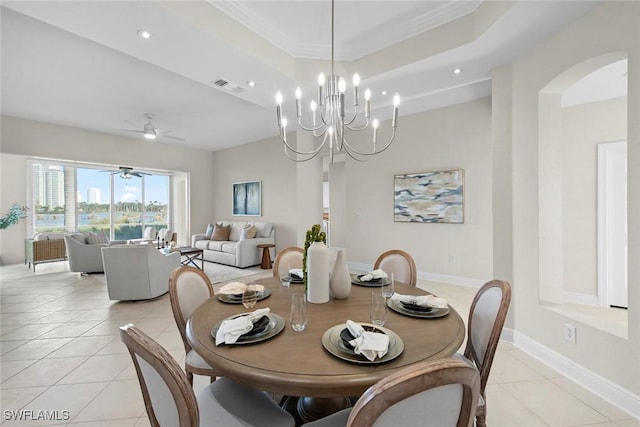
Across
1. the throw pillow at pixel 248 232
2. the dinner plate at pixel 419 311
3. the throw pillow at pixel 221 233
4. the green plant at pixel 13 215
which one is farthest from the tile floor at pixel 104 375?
the green plant at pixel 13 215

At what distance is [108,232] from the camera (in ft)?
23.4

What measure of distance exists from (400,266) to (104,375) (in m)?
2.45

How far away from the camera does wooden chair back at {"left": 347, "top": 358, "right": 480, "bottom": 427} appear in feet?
2.04

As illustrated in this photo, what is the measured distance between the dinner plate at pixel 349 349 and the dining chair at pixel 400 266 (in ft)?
3.77

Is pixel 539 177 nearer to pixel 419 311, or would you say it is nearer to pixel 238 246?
pixel 419 311

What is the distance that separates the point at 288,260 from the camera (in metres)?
2.47

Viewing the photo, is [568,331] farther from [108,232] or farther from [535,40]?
[108,232]

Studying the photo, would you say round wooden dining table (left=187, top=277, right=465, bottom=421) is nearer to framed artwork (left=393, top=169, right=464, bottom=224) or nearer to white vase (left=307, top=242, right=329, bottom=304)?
white vase (left=307, top=242, right=329, bottom=304)

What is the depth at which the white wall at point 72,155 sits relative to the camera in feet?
16.5

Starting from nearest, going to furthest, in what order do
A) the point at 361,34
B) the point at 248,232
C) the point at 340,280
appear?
1. the point at 340,280
2. the point at 361,34
3. the point at 248,232

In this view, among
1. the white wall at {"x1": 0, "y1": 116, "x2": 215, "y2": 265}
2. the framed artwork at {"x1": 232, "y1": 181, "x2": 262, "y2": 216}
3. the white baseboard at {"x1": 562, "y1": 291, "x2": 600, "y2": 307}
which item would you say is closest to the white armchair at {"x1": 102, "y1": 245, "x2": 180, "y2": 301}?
the framed artwork at {"x1": 232, "y1": 181, "x2": 262, "y2": 216}

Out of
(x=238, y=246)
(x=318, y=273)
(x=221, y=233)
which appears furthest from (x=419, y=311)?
(x=221, y=233)

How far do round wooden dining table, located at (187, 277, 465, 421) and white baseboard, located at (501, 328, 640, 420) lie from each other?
143cm

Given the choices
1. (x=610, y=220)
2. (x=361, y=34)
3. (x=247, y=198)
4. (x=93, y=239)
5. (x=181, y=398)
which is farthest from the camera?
(x=247, y=198)
